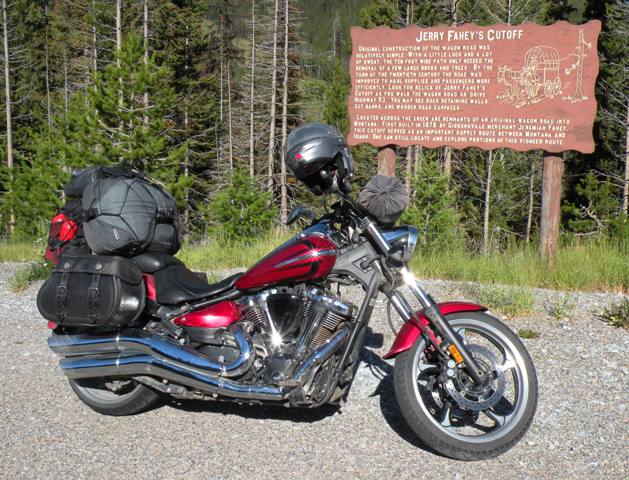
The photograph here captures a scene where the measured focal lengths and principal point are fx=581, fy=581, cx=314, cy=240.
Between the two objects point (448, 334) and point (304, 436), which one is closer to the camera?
point (448, 334)

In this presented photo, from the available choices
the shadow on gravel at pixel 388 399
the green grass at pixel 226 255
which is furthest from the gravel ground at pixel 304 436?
the green grass at pixel 226 255

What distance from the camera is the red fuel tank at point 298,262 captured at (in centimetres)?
306

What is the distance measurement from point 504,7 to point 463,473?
2387 cm

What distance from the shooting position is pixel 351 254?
3.15 metres

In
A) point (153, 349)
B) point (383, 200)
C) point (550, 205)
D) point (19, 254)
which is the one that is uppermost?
point (383, 200)

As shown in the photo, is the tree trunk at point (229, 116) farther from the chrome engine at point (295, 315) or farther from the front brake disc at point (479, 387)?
the front brake disc at point (479, 387)

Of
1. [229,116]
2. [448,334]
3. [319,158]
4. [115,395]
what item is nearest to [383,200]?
[319,158]

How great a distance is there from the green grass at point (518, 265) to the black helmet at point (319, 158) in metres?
3.89

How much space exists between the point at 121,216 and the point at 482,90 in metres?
5.33

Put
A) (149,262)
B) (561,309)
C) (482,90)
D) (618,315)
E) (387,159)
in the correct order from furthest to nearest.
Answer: (387,159) → (482,90) → (561,309) → (618,315) → (149,262)

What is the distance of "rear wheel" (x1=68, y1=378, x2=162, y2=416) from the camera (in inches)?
142

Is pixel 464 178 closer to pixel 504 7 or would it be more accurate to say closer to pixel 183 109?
pixel 504 7

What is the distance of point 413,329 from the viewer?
3104 millimetres

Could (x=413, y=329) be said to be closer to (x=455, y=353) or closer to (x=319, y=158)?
(x=455, y=353)
